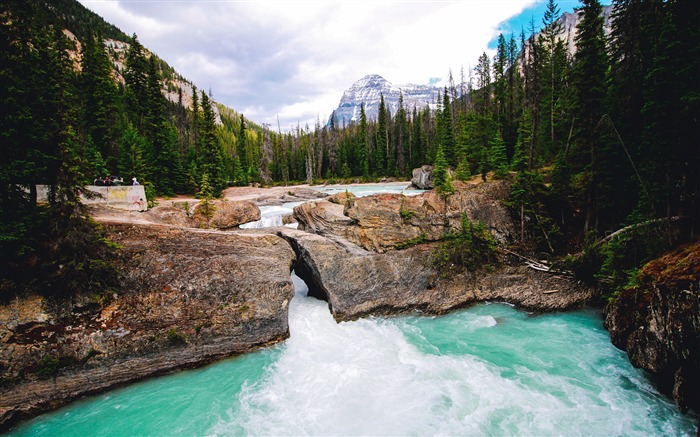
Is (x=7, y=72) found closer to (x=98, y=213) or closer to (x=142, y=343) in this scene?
(x=98, y=213)

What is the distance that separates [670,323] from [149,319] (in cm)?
1579

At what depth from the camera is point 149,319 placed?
10.5 meters

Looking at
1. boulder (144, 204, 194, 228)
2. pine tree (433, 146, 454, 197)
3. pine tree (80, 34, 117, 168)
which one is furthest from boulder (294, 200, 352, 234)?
pine tree (80, 34, 117, 168)

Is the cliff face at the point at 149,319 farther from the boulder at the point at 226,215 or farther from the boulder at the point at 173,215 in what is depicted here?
the boulder at the point at 226,215

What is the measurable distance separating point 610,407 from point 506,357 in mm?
3004

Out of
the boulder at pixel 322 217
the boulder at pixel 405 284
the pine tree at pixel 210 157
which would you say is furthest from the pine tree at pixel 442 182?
the pine tree at pixel 210 157

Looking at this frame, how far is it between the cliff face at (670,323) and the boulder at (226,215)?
19937 mm

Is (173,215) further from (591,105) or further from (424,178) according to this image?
(424,178)

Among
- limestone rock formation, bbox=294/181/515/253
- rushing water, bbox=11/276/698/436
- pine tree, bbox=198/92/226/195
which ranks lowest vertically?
rushing water, bbox=11/276/698/436

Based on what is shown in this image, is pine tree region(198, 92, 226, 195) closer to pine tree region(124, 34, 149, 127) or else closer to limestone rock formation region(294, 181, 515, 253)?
pine tree region(124, 34, 149, 127)

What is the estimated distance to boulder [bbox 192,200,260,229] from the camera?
18.8 m

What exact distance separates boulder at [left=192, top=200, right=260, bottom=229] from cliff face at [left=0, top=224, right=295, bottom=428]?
18.2 ft

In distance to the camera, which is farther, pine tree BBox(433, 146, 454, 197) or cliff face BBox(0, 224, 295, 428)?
pine tree BBox(433, 146, 454, 197)

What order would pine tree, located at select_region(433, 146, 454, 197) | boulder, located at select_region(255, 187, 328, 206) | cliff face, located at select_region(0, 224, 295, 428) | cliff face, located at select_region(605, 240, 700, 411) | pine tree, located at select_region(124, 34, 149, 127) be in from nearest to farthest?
cliff face, located at select_region(605, 240, 700, 411)
cliff face, located at select_region(0, 224, 295, 428)
pine tree, located at select_region(433, 146, 454, 197)
pine tree, located at select_region(124, 34, 149, 127)
boulder, located at select_region(255, 187, 328, 206)
